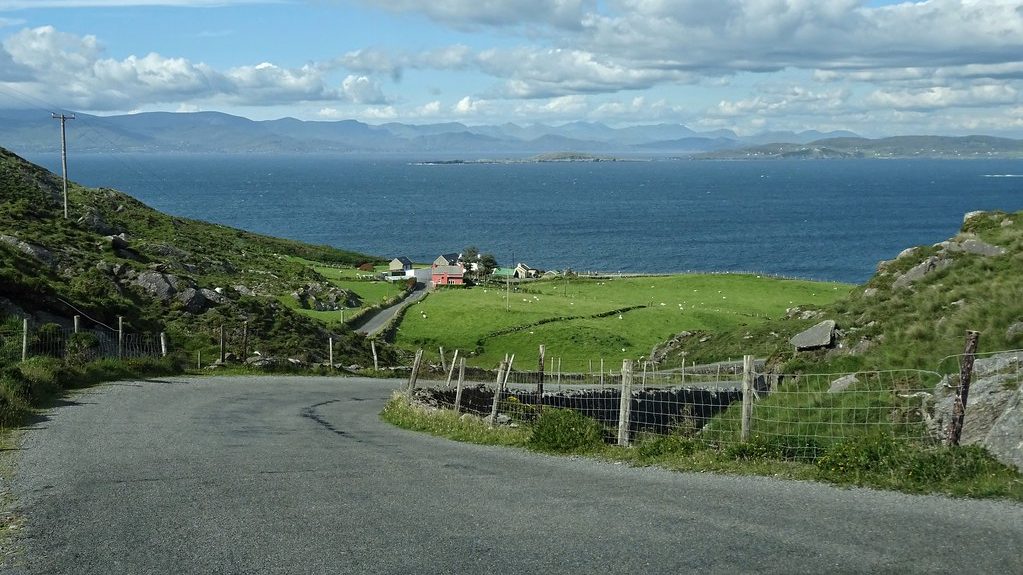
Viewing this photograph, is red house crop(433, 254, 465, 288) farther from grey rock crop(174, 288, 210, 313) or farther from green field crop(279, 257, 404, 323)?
grey rock crop(174, 288, 210, 313)

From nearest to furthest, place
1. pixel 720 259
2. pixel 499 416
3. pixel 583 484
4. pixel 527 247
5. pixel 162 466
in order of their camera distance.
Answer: pixel 583 484 → pixel 162 466 → pixel 499 416 → pixel 720 259 → pixel 527 247

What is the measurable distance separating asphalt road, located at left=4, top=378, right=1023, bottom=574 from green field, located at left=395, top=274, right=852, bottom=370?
3835cm

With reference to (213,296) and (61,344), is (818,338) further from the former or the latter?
(213,296)

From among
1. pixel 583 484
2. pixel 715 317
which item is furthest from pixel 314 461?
pixel 715 317

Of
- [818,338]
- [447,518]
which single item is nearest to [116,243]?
[818,338]

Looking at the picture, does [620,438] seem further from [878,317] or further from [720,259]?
[720,259]

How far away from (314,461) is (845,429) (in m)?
9.31

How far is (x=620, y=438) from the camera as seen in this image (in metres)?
16.8

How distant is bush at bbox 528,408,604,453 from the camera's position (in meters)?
17.1

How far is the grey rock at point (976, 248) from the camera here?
92.7ft

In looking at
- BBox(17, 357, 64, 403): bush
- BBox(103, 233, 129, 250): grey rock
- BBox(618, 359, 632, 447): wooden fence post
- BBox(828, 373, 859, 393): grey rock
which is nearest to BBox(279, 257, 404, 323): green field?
BBox(103, 233, 129, 250): grey rock

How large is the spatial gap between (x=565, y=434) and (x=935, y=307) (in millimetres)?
12252

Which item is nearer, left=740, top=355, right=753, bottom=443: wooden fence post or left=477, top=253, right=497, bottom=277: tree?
left=740, top=355, right=753, bottom=443: wooden fence post

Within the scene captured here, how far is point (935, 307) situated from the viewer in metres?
24.1
